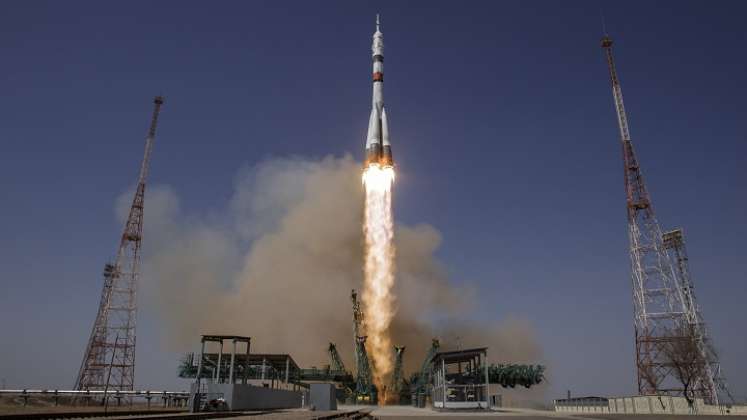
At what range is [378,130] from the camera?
74062 mm

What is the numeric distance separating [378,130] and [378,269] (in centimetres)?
1912

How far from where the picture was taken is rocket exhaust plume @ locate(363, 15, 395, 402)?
241 ft

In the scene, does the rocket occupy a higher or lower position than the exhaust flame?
higher

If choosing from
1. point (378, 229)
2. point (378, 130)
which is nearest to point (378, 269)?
point (378, 229)

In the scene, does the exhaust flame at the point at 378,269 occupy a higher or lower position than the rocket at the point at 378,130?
lower

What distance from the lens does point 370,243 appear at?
75625mm

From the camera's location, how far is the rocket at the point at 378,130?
72750 mm

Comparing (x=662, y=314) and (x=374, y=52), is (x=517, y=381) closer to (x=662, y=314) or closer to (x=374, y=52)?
(x=662, y=314)

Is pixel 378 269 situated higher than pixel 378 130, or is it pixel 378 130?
pixel 378 130

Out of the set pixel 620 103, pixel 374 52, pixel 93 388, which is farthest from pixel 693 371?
pixel 93 388

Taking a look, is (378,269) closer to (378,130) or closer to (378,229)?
(378,229)

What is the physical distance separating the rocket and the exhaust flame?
1064 millimetres

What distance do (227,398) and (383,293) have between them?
1743 inches

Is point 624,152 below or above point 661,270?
above
